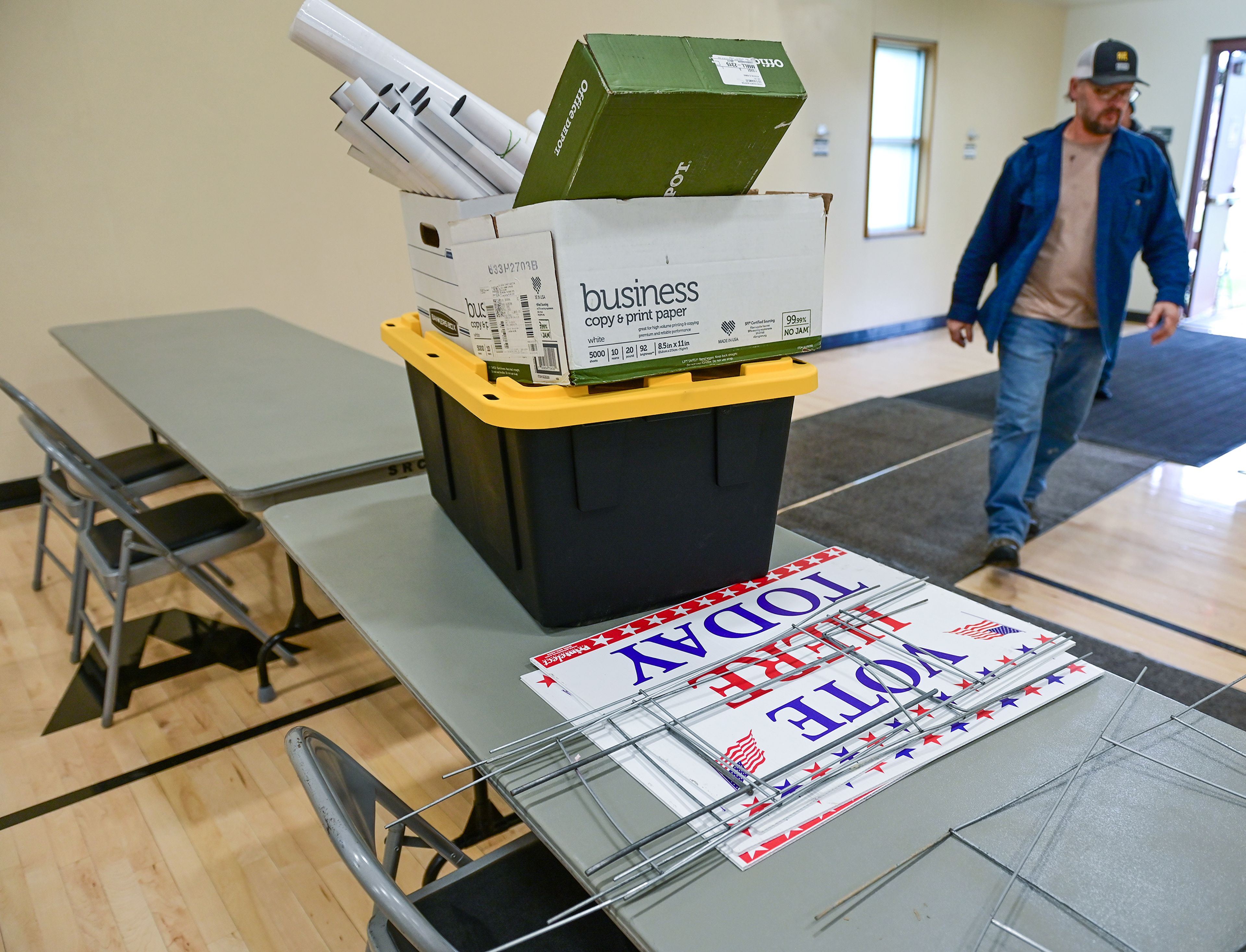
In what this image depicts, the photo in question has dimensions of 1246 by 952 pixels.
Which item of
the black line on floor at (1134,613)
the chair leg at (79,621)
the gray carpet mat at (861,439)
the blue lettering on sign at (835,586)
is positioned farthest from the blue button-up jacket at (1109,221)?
the chair leg at (79,621)

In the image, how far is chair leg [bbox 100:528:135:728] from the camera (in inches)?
79.0

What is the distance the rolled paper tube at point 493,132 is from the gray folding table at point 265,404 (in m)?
0.75

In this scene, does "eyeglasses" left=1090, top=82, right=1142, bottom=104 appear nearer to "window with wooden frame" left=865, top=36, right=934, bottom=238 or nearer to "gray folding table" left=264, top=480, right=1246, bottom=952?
"gray folding table" left=264, top=480, right=1246, bottom=952

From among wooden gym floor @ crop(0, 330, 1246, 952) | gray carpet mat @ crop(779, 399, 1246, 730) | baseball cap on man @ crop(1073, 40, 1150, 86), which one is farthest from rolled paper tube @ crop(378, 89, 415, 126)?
baseball cap on man @ crop(1073, 40, 1150, 86)

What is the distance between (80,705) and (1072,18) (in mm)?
8407

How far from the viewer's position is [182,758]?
6.44 feet

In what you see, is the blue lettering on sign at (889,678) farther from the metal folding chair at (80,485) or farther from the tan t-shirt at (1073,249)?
the tan t-shirt at (1073,249)

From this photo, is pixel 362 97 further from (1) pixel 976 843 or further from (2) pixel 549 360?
(1) pixel 976 843

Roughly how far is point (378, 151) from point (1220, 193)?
25.3 ft

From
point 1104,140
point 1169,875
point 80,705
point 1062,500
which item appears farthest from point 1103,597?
point 80,705

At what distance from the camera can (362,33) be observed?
109cm

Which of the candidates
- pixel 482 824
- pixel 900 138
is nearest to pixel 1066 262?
pixel 482 824

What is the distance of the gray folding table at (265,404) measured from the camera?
163cm

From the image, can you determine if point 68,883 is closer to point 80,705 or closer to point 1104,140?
point 80,705
